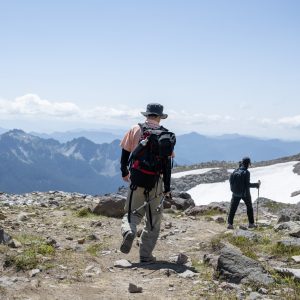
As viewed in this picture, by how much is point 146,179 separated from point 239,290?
11.3ft

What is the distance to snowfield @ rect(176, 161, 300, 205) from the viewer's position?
47688mm

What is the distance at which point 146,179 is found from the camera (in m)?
9.61

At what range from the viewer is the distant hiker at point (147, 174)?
941cm

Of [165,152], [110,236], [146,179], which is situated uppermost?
[165,152]

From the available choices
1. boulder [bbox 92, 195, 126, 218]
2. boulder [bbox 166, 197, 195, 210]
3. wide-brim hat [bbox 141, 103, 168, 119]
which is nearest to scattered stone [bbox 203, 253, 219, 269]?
wide-brim hat [bbox 141, 103, 168, 119]

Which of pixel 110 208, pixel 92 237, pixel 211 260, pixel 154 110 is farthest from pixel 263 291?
pixel 110 208

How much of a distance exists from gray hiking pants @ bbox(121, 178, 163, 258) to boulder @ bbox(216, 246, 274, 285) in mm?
2149

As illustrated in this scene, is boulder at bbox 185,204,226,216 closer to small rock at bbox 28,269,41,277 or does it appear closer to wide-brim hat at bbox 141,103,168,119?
wide-brim hat at bbox 141,103,168,119

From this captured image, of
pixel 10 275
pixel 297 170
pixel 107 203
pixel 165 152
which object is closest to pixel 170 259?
pixel 165 152

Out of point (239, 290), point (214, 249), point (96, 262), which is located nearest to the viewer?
point (239, 290)

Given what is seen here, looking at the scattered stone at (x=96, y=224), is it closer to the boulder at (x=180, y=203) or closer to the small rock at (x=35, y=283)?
the boulder at (x=180, y=203)

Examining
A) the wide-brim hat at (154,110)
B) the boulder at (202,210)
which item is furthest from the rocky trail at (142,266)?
the boulder at (202,210)

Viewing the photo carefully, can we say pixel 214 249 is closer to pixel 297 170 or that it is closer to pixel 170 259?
pixel 170 259

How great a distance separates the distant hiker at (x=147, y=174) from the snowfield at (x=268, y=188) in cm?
3604
